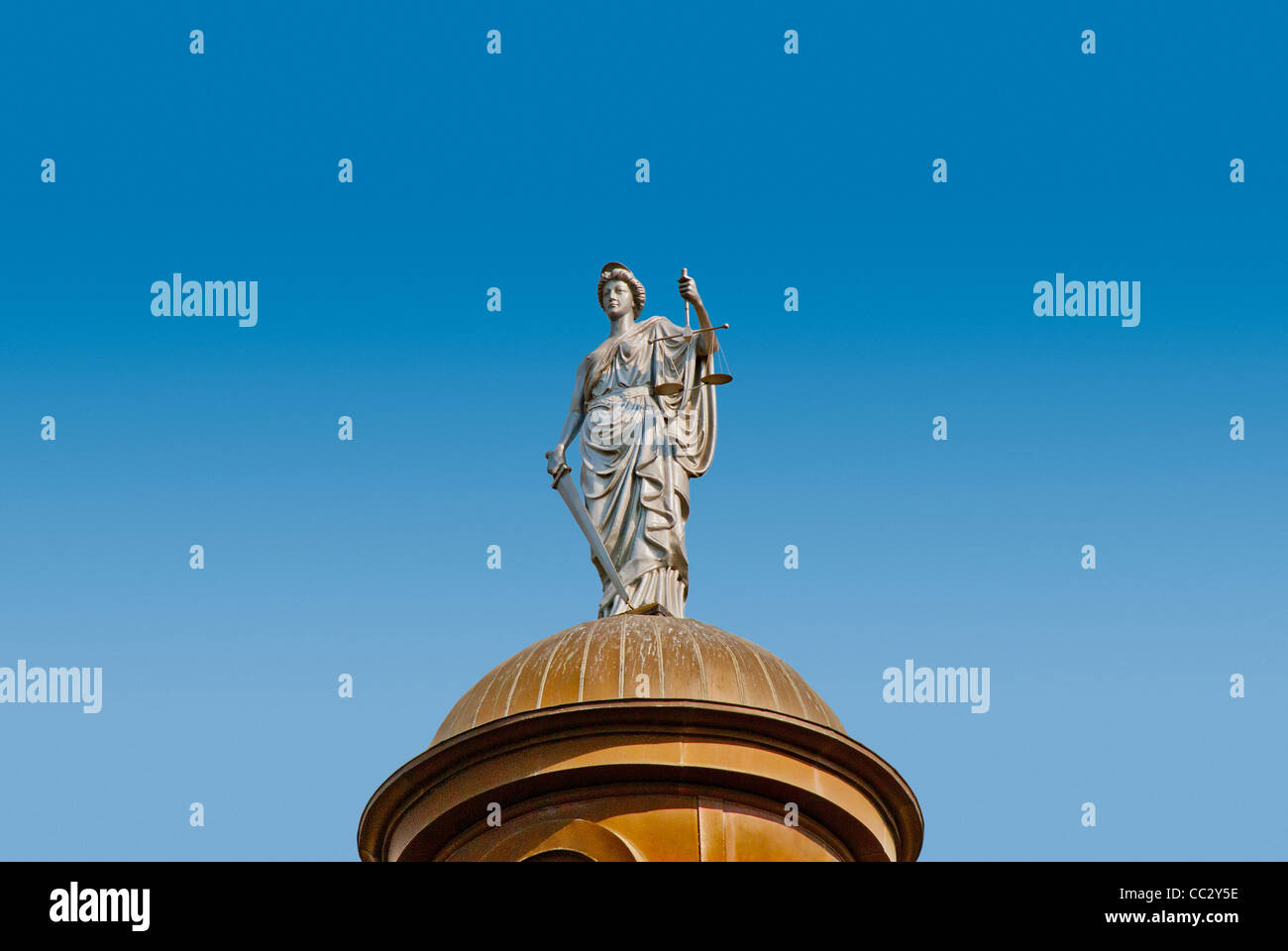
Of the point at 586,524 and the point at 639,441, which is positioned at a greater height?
the point at 639,441

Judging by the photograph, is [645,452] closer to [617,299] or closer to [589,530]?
[589,530]

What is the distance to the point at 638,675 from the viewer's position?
1923cm

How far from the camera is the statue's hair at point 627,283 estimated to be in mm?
23797

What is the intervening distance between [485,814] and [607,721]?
55.4 inches

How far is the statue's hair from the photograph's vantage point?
937 inches

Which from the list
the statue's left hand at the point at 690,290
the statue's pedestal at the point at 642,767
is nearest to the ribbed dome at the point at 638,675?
the statue's pedestal at the point at 642,767

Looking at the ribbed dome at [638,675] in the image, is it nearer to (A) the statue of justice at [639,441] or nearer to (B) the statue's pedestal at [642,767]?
(B) the statue's pedestal at [642,767]

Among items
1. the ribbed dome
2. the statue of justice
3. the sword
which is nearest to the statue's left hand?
the statue of justice

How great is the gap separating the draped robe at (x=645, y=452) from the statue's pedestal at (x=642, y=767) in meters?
1.89

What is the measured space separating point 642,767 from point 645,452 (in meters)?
4.37

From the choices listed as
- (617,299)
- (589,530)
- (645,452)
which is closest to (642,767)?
(589,530)

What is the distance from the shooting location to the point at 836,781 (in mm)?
19547
